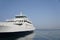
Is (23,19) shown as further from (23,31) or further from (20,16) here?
(23,31)

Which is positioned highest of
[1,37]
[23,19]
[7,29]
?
[23,19]

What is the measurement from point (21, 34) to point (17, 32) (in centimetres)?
108

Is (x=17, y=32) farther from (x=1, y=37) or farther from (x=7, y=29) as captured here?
(x=1, y=37)

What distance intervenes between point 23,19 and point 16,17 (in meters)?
1.46

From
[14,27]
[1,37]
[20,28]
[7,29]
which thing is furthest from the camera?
[20,28]

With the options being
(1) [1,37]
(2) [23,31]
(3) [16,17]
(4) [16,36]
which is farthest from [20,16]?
(1) [1,37]

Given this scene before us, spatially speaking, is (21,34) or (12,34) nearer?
(12,34)

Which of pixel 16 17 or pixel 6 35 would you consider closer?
pixel 6 35

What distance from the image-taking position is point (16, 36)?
1603cm

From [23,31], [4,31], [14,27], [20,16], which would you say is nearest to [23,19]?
[20,16]

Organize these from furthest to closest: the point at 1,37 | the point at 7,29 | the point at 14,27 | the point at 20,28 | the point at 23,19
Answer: the point at 23,19, the point at 20,28, the point at 14,27, the point at 7,29, the point at 1,37

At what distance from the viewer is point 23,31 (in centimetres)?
1802

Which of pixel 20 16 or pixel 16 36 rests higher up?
pixel 20 16

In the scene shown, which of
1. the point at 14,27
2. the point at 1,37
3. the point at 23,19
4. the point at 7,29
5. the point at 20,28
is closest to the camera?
the point at 1,37
